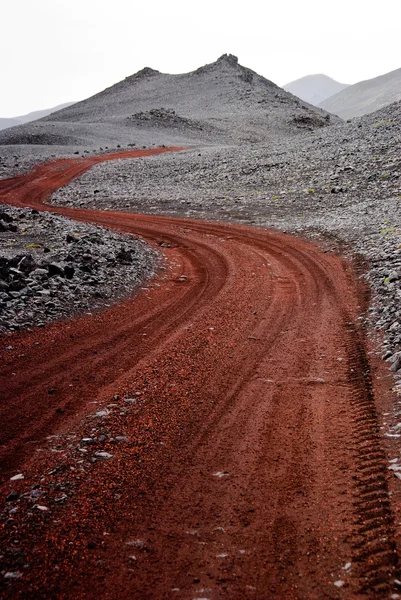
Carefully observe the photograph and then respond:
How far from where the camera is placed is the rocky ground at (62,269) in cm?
939

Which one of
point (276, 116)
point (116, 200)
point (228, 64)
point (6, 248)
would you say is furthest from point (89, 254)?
point (228, 64)

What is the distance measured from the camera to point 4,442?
520 cm

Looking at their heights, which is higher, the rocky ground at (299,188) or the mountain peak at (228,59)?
the mountain peak at (228,59)

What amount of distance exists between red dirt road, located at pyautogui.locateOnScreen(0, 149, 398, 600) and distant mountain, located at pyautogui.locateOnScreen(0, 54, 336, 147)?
4839cm

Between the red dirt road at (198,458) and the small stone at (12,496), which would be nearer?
the red dirt road at (198,458)

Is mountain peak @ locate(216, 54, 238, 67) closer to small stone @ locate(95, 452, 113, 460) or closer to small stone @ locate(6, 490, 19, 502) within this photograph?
small stone @ locate(95, 452, 113, 460)

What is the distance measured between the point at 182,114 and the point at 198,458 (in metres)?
79.1

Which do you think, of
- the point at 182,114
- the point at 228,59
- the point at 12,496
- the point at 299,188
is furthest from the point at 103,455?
the point at 228,59

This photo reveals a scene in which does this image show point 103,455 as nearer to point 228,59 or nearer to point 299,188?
point 299,188

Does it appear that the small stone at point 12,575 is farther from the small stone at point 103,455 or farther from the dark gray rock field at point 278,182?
the dark gray rock field at point 278,182

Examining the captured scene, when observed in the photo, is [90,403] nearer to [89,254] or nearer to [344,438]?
[344,438]

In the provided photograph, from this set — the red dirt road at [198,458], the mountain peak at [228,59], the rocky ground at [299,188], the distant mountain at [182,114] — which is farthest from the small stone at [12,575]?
the mountain peak at [228,59]

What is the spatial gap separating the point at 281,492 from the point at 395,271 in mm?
7658

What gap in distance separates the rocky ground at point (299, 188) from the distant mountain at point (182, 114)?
900 inches
